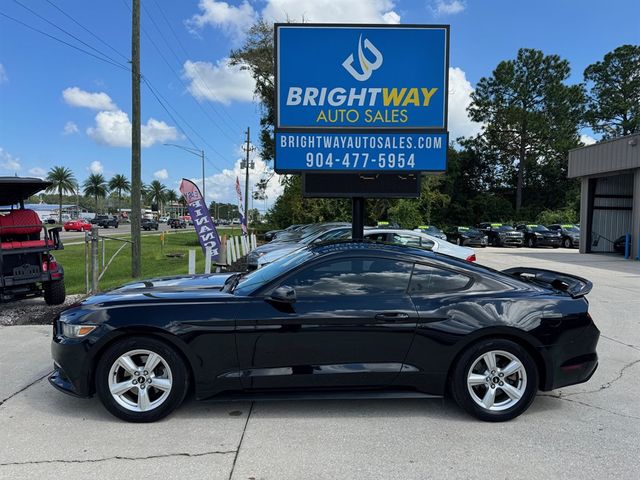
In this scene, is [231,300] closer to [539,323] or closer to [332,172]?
[539,323]

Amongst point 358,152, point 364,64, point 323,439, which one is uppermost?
point 364,64

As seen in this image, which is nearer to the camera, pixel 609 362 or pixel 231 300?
pixel 231 300

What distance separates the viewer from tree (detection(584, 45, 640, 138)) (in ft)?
185

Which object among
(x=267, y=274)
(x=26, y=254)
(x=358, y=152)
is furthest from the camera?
(x=26, y=254)

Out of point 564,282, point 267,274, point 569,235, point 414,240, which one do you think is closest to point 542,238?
point 569,235

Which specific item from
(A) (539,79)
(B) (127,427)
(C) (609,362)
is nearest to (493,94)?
(A) (539,79)

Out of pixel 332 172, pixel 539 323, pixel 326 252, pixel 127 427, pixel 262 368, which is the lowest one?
pixel 127 427

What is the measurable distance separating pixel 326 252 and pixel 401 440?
161cm

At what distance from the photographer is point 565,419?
4.02m

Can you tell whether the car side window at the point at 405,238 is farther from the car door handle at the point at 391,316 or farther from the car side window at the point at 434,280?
the car door handle at the point at 391,316

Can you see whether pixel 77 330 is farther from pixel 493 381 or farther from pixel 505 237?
pixel 505 237

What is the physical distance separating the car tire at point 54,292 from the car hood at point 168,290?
450cm

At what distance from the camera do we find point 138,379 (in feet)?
12.6

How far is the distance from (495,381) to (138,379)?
2.91 metres
